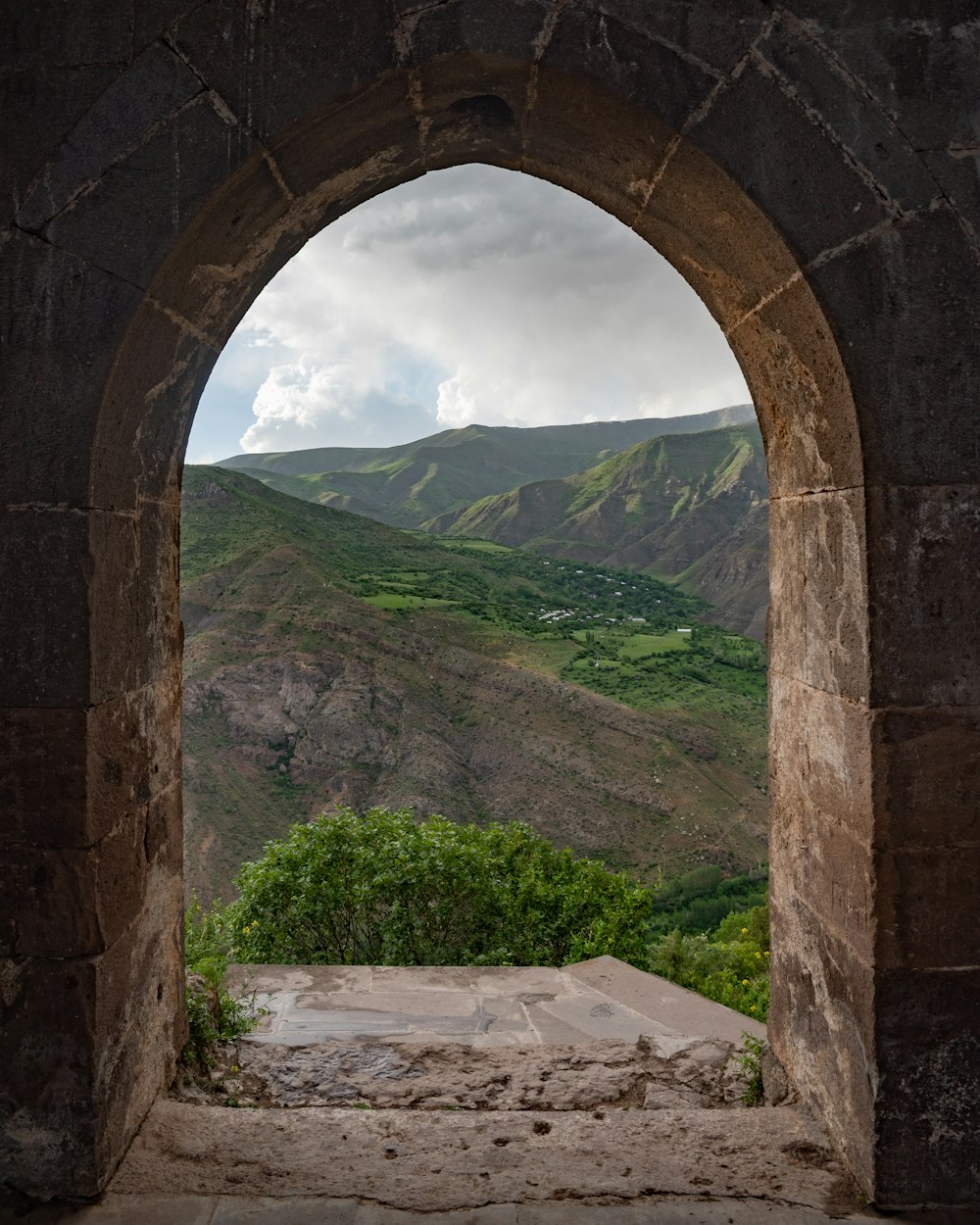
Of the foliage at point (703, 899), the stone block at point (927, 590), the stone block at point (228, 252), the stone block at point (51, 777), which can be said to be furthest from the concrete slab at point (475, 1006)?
the foliage at point (703, 899)

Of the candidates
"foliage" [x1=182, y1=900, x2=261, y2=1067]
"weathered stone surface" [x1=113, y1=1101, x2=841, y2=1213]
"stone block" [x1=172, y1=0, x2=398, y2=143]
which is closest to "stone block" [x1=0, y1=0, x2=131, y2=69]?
"stone block" [x1=172, y1=0, x2=398, y2=143]

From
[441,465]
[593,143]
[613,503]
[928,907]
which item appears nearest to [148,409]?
[593,143]

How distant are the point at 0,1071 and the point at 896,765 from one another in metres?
2.54

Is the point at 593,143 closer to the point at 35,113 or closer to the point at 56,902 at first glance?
the point at 35,113

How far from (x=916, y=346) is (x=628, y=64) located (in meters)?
1.07

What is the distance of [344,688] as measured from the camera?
3928 cm

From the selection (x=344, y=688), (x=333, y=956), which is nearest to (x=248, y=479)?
(x=344, y=688)

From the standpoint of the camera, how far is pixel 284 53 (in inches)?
91.7

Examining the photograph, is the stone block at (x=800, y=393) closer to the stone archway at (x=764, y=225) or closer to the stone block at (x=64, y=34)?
the stone archway at (x=764, y=225)

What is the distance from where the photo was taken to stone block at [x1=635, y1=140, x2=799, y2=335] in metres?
2.43

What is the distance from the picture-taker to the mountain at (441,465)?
110375 mm

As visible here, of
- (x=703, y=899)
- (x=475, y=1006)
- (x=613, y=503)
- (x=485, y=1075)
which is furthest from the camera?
(x=613, y=503)

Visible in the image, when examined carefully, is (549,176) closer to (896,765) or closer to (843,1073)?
(896,765)

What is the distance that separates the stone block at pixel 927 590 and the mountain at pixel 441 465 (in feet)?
327
